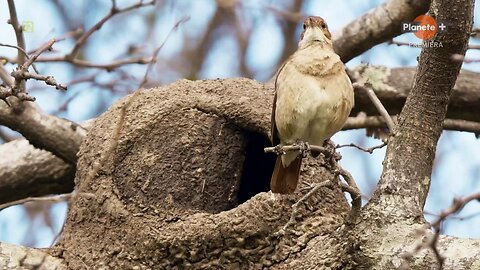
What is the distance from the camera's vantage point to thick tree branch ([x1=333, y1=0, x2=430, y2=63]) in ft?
16.4

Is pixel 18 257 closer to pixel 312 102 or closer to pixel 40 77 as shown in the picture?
pixel 40 77

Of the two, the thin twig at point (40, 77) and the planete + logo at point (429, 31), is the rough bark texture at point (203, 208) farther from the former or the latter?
the planete + logo at point (429, 31)

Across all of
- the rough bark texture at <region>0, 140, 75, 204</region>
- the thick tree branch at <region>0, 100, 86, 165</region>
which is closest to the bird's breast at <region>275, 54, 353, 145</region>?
the thick tree branch at <region>0, 100, 86, 165</region>

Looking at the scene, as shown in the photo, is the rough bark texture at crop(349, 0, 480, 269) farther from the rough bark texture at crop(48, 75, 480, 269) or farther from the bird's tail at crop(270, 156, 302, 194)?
the bird's tail at crop(270, 156, 302, 194)

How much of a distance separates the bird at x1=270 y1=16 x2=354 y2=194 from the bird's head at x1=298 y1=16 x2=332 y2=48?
0.09 meters

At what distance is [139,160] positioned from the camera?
4109 millimetres

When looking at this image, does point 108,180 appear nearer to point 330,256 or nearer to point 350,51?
point 330,256

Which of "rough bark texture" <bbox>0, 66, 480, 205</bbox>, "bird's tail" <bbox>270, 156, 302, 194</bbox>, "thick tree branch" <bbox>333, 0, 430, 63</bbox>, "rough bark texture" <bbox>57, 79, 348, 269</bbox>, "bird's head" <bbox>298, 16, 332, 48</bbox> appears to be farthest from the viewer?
"rough bark texture" <bbox>0, 66, 480, 205</bbox>

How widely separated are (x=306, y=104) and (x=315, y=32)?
0.48 m

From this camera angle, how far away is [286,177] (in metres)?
3.89

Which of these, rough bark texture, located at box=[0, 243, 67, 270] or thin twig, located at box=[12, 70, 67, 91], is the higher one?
thin twig, located at box=[12, 70, 67, 91]

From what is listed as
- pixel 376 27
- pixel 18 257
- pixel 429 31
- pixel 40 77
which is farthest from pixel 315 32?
pixel 18 257

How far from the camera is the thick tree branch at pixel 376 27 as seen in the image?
500 cm

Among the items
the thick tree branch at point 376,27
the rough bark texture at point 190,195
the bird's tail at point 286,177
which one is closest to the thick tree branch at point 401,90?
the thick tree branch at point 376,27
